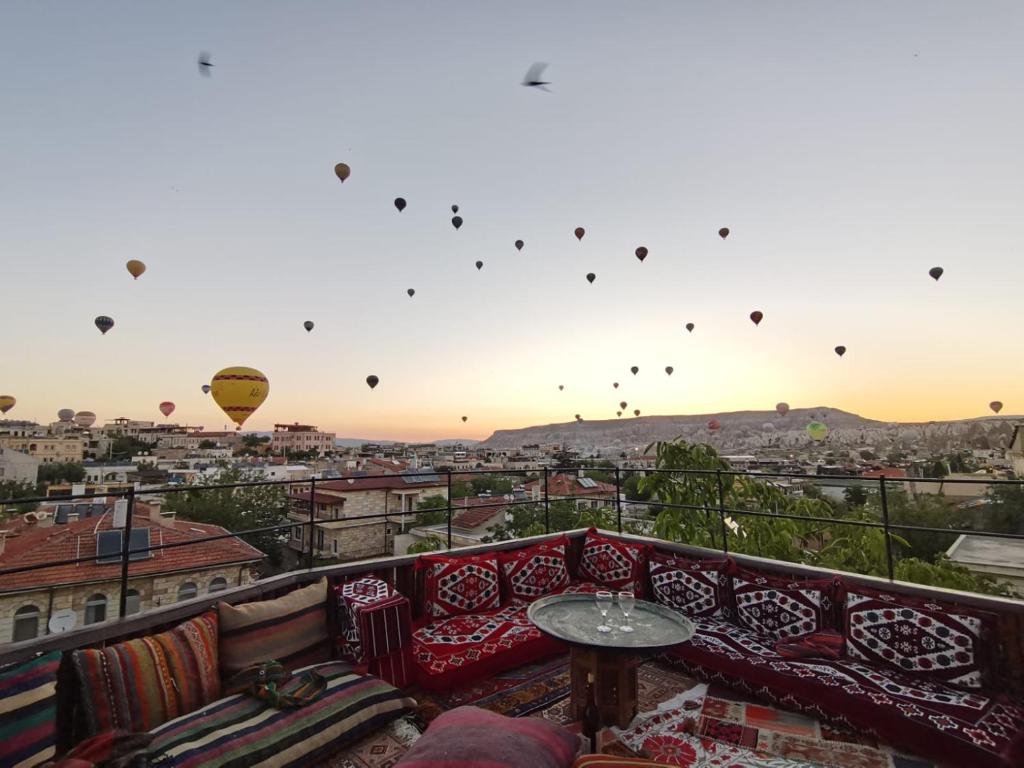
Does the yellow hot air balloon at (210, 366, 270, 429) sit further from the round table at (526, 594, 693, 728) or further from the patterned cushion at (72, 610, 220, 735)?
the round table at (526, 594, 693, 728)

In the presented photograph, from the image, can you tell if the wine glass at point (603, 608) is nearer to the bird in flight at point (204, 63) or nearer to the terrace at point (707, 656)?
the terrace at point (707, 656)

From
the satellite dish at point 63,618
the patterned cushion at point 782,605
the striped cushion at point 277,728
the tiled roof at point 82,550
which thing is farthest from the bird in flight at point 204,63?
the satellite dish at point 63,618

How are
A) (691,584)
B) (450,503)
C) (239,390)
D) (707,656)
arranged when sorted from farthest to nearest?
Result: (239,390) < (450,503) < (691,584) < (707,656)

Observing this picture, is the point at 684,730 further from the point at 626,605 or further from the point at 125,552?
the point at 125,552

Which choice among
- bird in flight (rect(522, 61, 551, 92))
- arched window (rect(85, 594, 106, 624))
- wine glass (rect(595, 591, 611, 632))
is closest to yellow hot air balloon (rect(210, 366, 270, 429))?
bird in flight (rect(522, 61, 551, 92))

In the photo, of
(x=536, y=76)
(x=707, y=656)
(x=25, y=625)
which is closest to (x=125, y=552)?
(x=707, y=656)

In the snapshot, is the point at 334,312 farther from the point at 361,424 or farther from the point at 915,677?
the point at 361,424

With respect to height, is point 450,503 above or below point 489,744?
above

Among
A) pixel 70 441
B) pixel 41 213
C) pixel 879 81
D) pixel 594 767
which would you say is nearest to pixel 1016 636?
pixel 594 767
